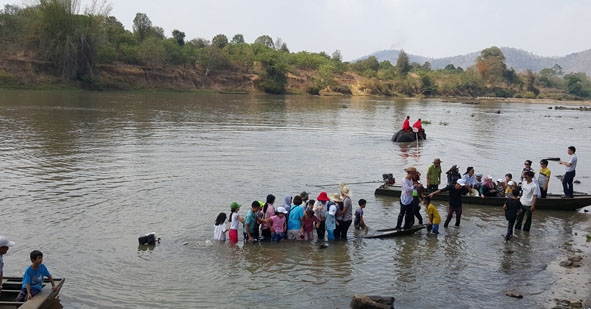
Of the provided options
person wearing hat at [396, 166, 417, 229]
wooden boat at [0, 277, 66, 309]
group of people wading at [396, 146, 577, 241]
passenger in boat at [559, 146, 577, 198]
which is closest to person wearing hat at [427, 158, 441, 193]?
group of people wading at [396, 146, 577, 241]

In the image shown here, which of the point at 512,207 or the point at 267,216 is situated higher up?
the point at 512,207

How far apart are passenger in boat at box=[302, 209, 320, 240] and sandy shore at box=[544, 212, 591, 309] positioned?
5.62m

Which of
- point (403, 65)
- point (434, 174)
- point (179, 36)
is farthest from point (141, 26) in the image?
point (434, 174)

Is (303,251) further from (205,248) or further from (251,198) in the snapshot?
(251,198)

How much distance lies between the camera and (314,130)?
40.1 m

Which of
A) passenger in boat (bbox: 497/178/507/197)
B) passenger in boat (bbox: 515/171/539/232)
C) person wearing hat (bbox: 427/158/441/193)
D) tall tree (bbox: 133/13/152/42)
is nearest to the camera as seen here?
passenger in boat (bbox: 515/171/539/232)

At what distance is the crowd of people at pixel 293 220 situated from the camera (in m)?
13.1

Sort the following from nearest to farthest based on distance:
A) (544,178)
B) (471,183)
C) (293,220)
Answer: (293,220) < (544,178) < (471,183)

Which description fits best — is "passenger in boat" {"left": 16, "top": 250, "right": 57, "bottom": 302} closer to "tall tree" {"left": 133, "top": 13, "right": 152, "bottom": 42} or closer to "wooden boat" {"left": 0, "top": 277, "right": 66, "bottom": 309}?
"wooden boat" {"left": 0, "top": 277, "right": 66, "bottom": 309}

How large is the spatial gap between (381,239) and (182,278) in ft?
18.5

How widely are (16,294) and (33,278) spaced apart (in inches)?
19.4

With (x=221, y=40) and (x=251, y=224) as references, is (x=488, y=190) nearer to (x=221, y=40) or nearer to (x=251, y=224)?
→ (x=251, y=224)

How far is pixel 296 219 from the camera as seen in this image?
43.1 ft

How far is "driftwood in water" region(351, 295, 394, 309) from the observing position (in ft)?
30.5
